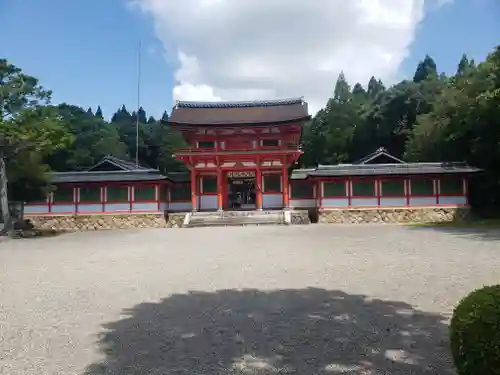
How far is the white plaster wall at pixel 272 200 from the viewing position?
88.6ft

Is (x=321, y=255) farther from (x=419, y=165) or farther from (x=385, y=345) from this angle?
(x=419, y=165)

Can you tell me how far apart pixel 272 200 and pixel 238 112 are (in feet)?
22.9

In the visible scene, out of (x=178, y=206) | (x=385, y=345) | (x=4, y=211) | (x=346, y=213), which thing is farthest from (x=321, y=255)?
(x=178, y=206)

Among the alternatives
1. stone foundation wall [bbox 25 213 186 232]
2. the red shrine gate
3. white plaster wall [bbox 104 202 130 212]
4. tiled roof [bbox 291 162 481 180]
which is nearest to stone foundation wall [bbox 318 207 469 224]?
tiled roof [bbox 291 162 481 180]

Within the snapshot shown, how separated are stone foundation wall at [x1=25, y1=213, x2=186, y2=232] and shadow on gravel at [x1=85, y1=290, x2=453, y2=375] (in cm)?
1985

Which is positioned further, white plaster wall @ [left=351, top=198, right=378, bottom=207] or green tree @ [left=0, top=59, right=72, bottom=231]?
white plaster wall @ [left=351, top=198, right=378, bottom=207]

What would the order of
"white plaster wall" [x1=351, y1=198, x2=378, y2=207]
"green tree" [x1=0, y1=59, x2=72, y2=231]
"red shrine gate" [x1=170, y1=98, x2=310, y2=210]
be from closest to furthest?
"green tree" [x1=0, y1=59, x2=72, y2=231] → "white plaster wall" [x1=351, y1=198, x2=378, y2=207] → "red shrine gate" [x1=170, y1=98, x2=310, y2=210]

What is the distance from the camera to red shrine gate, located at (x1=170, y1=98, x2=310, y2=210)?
25.9 m

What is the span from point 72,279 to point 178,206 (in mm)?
19543

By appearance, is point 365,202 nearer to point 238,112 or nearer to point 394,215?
point 394,215

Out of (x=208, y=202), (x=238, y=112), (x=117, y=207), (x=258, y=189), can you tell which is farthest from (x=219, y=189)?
(x=117, y=207)

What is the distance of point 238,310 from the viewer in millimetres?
5957

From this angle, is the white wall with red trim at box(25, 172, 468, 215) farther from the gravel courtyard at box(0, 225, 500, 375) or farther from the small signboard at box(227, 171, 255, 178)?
the gravel courtyard at box(0, 225, 500, 375)

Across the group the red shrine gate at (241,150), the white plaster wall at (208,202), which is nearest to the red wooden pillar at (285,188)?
the red shrine gate at (241,150)
